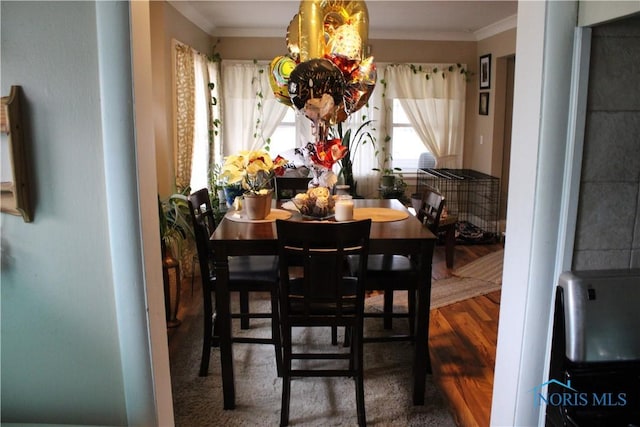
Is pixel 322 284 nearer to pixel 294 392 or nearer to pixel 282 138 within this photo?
pixel 294 392

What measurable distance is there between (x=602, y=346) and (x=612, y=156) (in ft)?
1.52

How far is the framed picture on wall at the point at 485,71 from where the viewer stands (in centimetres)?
548

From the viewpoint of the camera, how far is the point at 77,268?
4.19 feet

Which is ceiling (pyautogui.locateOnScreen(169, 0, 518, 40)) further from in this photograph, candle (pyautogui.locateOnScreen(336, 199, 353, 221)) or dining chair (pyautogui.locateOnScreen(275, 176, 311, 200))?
candle (pyautogui.locateOnScreen(336, 199, 353, 221))

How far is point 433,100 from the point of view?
580cm

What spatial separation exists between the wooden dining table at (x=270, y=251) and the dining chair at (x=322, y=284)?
166 millimetres

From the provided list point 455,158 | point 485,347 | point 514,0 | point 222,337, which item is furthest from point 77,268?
point 455,158

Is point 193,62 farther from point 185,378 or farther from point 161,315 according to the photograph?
point 161,315

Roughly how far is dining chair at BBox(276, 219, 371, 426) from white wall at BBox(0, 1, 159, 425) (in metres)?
0.78

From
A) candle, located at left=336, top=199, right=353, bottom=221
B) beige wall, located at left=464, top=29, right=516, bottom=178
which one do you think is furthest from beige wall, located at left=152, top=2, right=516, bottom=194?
candle, located at left=336, top=199, right=353, bottom=221

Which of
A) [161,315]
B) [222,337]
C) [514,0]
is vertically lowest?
[222,337]

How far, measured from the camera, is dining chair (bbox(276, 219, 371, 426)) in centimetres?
193

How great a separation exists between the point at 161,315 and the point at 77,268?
0.84ft

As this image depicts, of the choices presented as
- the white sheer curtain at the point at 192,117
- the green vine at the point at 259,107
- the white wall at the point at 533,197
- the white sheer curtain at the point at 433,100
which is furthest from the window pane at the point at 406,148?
the white wall at the point at 533,197
